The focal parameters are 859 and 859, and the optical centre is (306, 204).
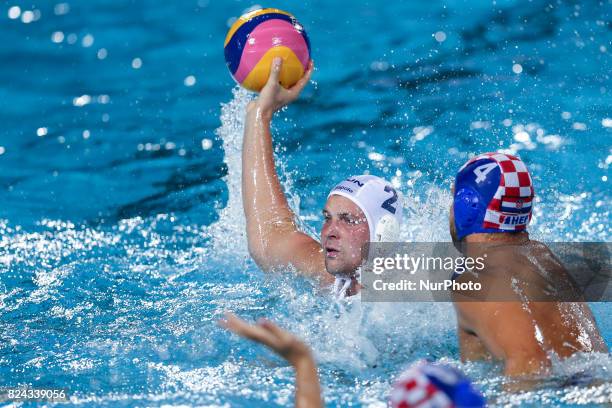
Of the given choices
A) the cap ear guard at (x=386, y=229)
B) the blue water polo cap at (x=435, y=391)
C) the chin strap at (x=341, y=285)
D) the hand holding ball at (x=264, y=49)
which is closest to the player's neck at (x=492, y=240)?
the cap ear guard at (x=386, y=229)

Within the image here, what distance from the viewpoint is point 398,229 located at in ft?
14.7

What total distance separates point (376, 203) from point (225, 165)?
2346 millimetres

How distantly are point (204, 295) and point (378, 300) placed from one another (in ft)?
3.77

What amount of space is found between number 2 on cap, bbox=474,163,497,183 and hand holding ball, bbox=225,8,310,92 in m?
1.27

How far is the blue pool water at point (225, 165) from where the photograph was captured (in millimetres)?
4020

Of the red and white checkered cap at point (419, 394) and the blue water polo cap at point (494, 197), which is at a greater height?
the blue water polo cap at point (494, 197)

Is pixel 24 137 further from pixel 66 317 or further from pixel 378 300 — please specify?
pixel 378 300

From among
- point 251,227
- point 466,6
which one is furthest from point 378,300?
point 466,6

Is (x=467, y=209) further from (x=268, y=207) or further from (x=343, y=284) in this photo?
(x=268, y=207)

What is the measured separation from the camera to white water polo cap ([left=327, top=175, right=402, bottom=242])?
171 inches

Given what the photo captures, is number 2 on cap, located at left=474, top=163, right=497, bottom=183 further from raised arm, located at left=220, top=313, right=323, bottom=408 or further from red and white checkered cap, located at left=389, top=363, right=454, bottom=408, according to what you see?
red and white checkered cap, located at left=389, top=363, right=454, bottom=408

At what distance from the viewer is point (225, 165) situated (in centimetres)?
650

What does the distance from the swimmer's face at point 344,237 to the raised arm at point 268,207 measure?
0.31 m
